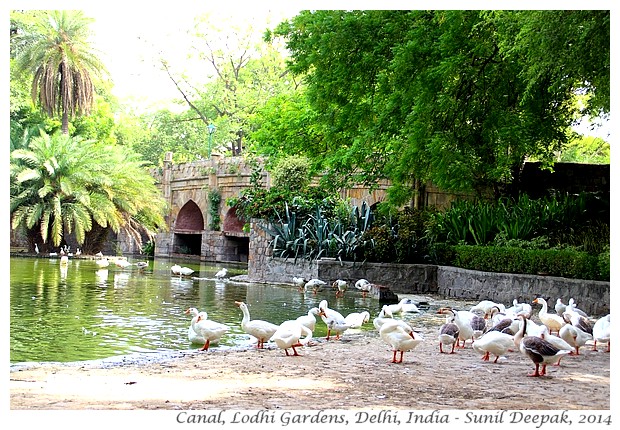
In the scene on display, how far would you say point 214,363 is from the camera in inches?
280

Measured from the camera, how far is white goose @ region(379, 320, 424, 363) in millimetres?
7375

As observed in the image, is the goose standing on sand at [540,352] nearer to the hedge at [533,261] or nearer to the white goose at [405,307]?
the white goose at [405,307]

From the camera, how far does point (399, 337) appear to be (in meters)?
7.38

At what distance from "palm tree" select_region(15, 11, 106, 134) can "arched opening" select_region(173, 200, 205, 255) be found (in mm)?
7079

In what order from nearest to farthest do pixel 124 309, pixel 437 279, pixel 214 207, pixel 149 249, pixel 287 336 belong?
1. pixel 287 336
2. pixel 124 309
3. pixel 437 279
4. pixel 214 207
5. pixel 149 249

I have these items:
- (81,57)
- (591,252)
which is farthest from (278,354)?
(81,57)

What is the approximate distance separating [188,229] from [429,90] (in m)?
24.6

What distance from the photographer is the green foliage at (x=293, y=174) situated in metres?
21.2

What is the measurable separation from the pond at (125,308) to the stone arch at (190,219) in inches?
635

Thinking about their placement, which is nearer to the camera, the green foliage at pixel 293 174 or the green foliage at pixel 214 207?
the green foliage at pixel 293 174

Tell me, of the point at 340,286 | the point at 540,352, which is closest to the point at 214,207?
the point at 340,286

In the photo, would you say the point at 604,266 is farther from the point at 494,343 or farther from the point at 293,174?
the point at 293,174

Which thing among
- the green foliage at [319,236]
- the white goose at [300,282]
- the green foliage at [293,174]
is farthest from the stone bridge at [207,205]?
the white goose at [300,282]
